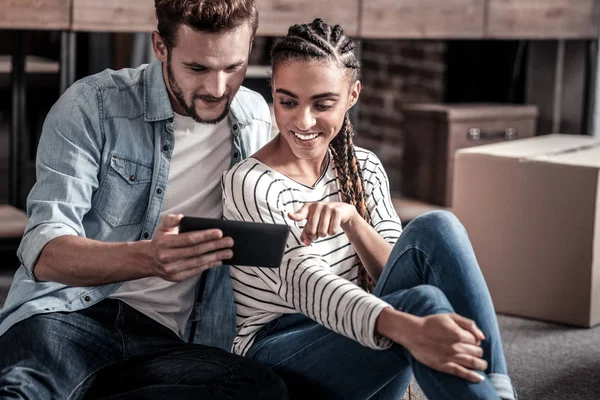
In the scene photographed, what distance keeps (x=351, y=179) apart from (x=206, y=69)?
12.2 inches

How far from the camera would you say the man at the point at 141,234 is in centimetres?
142

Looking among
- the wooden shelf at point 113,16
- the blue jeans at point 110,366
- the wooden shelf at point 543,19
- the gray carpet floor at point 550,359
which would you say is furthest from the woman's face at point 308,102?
the wooden shelf at point 543,19

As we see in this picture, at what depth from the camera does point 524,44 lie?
3850 millimetres

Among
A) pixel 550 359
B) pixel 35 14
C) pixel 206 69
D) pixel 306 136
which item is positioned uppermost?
pixel 35 14

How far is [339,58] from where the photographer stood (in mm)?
1600

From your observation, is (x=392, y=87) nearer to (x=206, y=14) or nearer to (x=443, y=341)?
(x=206, y=14)

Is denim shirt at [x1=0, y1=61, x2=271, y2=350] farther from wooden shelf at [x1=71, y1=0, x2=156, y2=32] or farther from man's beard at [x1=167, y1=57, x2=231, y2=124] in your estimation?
wooden shelf at [x1=71, y1=0, x2=156, y2=32]

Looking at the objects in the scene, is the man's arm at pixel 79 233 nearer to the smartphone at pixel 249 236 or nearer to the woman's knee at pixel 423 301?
the smartphone at pixel 249 236

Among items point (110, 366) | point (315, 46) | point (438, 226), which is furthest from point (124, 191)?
point (438, 226)

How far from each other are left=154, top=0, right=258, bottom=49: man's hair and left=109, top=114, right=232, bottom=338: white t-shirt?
0.56ft

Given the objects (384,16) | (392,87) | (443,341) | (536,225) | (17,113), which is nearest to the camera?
(443,341)

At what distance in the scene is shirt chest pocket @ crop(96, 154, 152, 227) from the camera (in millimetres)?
1578

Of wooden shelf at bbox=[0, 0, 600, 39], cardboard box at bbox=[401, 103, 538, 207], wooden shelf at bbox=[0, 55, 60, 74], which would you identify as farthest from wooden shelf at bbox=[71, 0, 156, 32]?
cardboard box at bbox=[401, 103, 538, 207]

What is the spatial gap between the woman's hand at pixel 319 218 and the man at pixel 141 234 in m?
0.16
